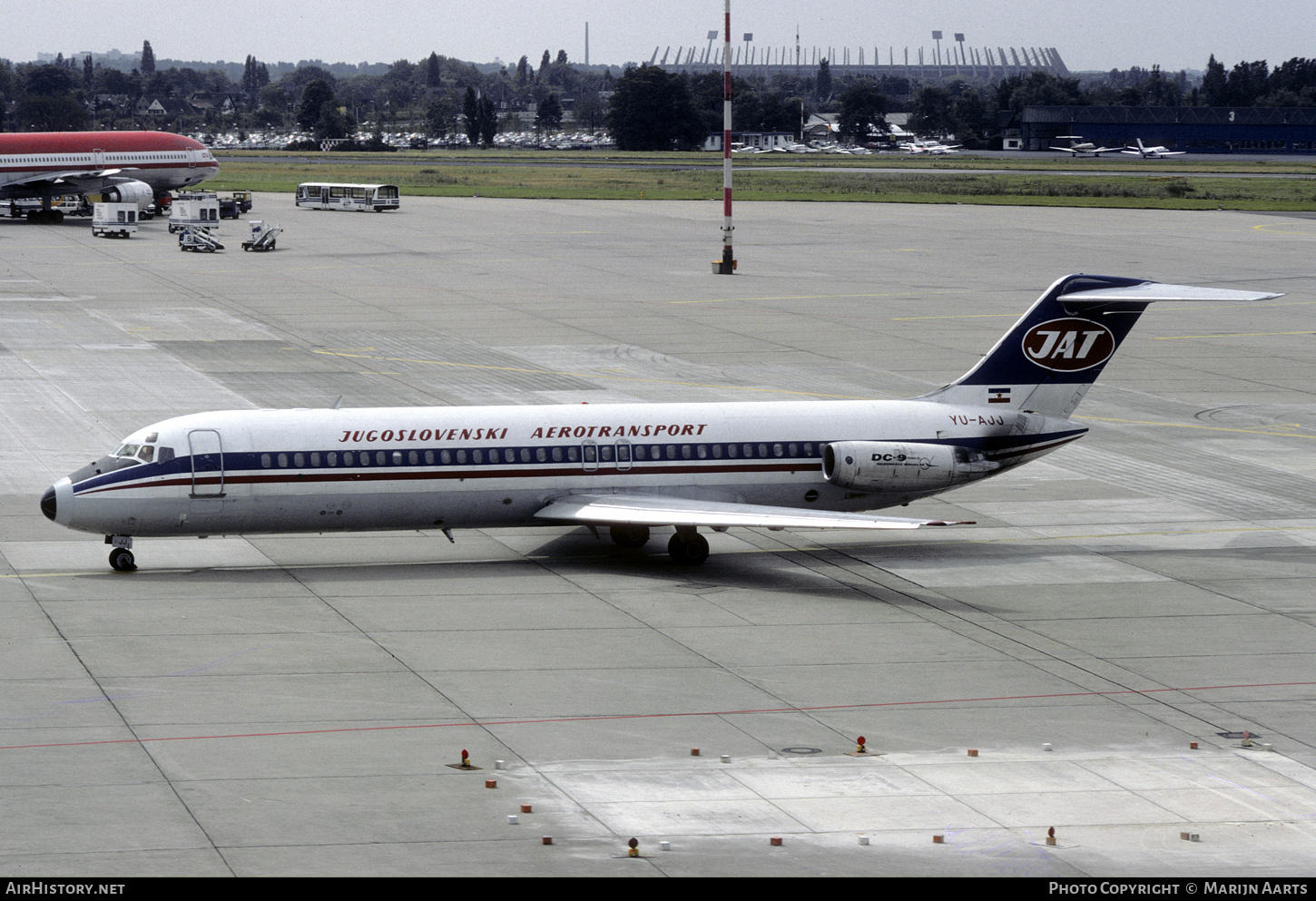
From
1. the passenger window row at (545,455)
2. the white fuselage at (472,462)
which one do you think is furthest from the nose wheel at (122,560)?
the passenger window row at (545,455)

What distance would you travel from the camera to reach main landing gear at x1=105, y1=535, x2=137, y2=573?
30.5 m

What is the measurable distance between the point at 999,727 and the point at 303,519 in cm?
1452

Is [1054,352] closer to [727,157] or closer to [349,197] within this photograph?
[727,157]

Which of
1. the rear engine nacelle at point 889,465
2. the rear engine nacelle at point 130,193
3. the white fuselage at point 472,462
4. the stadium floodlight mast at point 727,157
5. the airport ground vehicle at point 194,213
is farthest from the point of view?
the rear engine nacelle at point 130,193

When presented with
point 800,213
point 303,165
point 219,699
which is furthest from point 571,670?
point 303,165

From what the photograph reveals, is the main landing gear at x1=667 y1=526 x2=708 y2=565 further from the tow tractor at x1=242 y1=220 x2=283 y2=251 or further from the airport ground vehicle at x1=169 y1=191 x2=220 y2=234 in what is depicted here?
the airport ground vehicle at x1=169 y1=191 x2=220 y2=234

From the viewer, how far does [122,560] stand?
1201 inches

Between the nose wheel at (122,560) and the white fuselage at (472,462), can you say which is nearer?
the white fuselage at (472,462)

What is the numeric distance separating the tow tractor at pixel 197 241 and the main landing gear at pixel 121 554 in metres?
61.0

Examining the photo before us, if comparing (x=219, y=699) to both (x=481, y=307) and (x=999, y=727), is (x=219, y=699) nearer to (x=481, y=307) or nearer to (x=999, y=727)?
(x=999, y=727)

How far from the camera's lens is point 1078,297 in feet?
112

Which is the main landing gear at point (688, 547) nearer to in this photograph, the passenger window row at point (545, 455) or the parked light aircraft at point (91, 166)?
the passenger window row at point (545, 455)

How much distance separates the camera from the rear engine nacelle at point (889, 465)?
3231cm

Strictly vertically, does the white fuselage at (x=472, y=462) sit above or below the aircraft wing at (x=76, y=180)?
below
